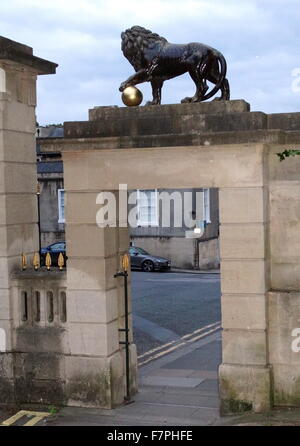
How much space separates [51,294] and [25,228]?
1.26 metres

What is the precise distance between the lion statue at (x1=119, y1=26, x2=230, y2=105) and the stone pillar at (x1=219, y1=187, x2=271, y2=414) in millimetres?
1875

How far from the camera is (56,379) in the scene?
11.6m

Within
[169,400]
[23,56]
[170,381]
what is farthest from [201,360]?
[23,56]

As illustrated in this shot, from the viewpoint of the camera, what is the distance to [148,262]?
1399 inches

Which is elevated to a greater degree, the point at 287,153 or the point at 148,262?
the point at 287,153

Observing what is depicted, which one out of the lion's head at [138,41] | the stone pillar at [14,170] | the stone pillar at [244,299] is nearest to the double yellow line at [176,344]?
the stone pillar at [14,170]

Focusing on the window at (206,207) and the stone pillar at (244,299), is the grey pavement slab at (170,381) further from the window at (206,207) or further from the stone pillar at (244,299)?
the window at (206,207)

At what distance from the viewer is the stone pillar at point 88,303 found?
11.3 metres

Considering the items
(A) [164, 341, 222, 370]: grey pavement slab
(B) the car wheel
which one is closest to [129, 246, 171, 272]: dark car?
(B) the car wheel

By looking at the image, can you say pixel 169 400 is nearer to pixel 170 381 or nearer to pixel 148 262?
pixel 170 381

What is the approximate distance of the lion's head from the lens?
1136cm

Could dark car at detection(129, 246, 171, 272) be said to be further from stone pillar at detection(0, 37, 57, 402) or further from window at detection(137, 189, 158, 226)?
stone pillar at detection(0, 37, 57, 402)

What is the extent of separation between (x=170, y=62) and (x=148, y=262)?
24624 mm
